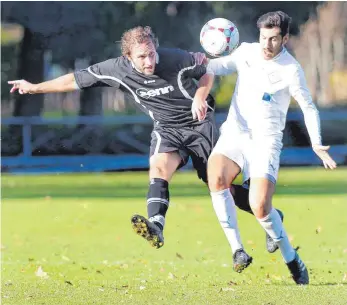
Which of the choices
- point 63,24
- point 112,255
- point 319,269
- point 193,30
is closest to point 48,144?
point 63,24

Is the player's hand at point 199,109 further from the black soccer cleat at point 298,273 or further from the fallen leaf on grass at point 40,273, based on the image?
the fallen leaf on grass at point 40,273

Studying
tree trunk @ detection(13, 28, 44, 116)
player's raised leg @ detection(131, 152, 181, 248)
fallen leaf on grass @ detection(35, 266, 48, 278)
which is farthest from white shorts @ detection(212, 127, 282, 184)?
tree trunk @ detection(13, 28, 44, 116)

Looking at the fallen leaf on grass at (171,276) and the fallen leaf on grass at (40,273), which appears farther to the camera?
the fallen leaf on grass at (40,273)

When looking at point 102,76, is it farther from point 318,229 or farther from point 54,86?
point 318,229

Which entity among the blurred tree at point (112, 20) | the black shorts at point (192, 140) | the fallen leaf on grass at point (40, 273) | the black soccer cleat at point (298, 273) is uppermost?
the black shorts at point (192, 140)

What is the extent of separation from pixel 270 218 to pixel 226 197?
16.5 inches

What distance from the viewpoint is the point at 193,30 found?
31172 millimetres

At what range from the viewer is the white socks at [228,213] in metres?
9.59

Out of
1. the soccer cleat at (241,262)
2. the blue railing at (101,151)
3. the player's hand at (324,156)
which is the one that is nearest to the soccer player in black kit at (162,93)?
the soccer cleat at (241,262)

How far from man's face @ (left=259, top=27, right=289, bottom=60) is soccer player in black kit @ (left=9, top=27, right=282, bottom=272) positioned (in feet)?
2.06

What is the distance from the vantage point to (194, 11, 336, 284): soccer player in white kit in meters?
9.26

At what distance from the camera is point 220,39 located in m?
9.77

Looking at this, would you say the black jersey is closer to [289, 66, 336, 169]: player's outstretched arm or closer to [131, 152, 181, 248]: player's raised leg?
[131, 152, 181, 248]: player's raised leg

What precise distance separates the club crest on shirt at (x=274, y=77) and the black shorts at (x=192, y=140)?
0.87 meters
